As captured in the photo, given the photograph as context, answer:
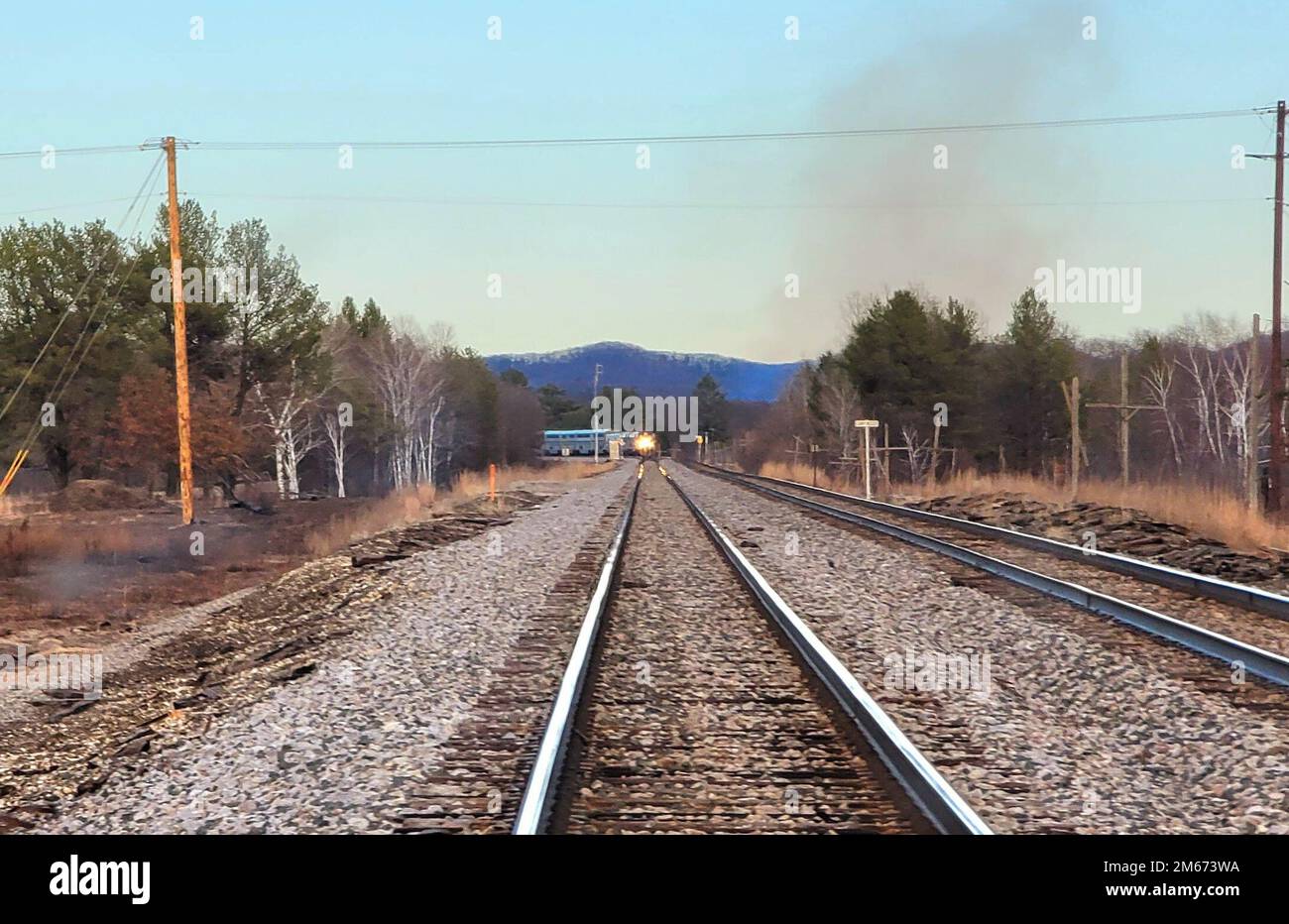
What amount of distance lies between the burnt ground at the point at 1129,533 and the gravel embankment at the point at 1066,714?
3857mm

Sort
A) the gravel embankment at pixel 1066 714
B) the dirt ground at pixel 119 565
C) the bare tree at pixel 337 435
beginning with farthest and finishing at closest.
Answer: the bare tree at pixel 337 435, the dirt ground at pixel 119 565, the gravel embankment at pixel 1066 714

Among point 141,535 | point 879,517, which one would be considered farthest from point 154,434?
point 879,517

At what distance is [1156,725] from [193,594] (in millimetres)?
17333

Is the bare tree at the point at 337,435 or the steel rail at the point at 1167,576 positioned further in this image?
the bare tree at the point at 337,435

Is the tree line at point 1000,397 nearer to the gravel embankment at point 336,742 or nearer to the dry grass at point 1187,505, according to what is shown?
the dry grass at point 1187,505

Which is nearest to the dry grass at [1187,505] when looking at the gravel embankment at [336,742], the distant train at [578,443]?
the gravel embankment at [336,742]

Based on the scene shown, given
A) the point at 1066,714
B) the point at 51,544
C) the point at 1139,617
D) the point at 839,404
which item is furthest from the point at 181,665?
the point at 839,404

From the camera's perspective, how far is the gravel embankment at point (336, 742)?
5.42 meters

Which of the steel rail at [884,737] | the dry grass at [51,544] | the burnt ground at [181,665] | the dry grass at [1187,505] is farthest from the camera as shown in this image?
the dry grass at [51,544]

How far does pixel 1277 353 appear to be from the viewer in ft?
90.7

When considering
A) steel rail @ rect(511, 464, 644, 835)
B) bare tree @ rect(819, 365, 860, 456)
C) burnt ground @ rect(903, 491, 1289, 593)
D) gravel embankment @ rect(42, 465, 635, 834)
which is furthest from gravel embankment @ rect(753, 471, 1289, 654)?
bare tree @ rect(819, 365, 860, 456)

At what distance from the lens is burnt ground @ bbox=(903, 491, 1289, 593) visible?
47.6ft

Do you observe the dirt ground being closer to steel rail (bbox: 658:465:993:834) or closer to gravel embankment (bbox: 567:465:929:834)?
gravel embankment (bbox: 567:465:929:834)

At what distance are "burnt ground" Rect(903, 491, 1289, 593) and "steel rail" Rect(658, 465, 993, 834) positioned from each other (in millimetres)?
6462
